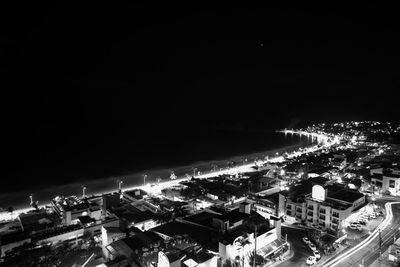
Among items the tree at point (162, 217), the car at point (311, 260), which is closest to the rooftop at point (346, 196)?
the car at point (311, 260)

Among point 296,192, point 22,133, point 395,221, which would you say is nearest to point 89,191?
point 296,192

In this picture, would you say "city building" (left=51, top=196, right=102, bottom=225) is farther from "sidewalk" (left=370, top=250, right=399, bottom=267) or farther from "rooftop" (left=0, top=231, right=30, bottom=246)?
"sidewalk" (left=370, top=250, right=399, bottom=267)

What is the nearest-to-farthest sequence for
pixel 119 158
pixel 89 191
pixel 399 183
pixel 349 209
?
pixel 349 209
pixel 399 183
pixel 89 191
pixel 119 158

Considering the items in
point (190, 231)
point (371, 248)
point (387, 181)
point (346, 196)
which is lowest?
point (371, 248)

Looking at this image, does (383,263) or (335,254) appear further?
(335,254)

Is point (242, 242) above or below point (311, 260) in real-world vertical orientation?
above

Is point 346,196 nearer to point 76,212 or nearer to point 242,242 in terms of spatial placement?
point 242,242

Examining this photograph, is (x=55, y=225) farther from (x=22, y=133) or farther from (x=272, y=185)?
(x=22, y=133)

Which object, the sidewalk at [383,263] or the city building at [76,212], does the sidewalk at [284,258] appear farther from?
the city building at [76,212]

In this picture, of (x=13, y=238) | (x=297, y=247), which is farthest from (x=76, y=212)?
(x=297, y=247)
